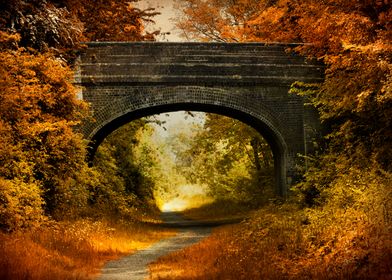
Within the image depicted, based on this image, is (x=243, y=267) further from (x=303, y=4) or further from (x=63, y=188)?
(x=303, y=4)

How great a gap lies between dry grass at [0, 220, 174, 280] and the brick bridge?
4.29 m

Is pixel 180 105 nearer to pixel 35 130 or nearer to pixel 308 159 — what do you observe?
pixel 308 159

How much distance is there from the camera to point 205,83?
16.5 m

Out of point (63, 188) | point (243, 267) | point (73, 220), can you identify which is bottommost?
point (243, 267)

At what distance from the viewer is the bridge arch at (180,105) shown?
53.2 ft

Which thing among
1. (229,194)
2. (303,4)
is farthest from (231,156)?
(303,4)

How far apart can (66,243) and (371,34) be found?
320 inches

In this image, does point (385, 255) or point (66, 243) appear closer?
point (385, 255)

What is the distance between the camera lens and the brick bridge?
53.6 feet

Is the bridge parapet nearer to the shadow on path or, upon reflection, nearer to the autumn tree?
the autumn tree

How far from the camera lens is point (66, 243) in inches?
411

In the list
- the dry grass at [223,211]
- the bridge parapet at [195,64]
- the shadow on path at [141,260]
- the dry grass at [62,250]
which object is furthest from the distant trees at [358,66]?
the dry grass at [223,211]

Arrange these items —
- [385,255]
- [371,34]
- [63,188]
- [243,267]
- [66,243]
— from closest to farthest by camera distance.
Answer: [385,255] → [243,267] → [66,243] → [371,34] → [63,188]

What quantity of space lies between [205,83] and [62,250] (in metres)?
8.25
